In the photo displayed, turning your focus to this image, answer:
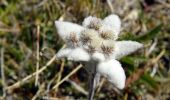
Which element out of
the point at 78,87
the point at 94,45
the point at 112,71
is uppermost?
the point at 94,45

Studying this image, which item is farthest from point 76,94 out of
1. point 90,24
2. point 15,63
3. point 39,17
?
point 90,24

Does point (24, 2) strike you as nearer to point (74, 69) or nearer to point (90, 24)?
point (74, 69)

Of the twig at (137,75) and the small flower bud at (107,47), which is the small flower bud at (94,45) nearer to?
the small flower bud at (107,47)

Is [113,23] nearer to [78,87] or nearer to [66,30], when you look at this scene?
[66,30]

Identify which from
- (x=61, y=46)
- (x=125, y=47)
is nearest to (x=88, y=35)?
(x=125, y=47)

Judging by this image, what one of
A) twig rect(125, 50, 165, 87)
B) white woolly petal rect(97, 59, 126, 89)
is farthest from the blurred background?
white woolly petal rect(97, 59, 126, 89)

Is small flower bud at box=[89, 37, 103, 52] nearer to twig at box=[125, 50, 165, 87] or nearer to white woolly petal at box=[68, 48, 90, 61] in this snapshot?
white woolly petal at box=[68, 48, 90, 61]

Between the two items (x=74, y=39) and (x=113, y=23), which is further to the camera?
(x=113, y=23)

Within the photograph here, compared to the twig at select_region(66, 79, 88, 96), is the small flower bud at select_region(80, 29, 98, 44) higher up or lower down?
higher up
